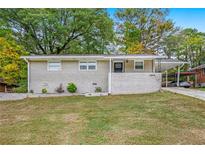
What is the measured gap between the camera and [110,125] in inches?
314

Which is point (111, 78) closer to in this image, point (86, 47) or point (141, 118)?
point (141, 118)

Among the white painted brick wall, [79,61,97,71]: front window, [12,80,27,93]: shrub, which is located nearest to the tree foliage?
the white painted brick wall

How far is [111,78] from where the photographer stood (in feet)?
55.9

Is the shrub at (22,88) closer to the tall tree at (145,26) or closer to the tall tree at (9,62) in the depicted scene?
the tall tree at (9,62)

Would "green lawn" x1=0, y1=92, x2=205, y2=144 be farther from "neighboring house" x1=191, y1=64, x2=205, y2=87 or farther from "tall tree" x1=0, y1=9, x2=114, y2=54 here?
"neighboring house" x1=191, y1=64, x2=205, y2=87

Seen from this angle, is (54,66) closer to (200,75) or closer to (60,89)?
(60,89)

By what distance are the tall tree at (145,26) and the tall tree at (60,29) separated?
23.3 feet

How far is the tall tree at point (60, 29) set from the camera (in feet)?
77.8

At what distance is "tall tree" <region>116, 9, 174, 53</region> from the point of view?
3378 cm

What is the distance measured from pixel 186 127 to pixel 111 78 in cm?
966

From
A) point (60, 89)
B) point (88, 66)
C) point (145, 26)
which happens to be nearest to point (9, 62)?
point (60, 89)

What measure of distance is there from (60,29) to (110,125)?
17.9 m

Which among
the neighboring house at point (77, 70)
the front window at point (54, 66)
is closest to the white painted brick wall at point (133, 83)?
the neighboring house at point (77, 70)

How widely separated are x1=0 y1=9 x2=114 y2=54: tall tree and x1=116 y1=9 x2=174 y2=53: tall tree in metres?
7.09
